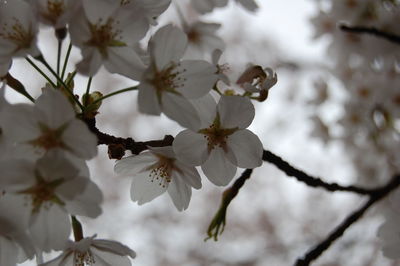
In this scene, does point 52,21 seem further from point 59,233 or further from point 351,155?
point 351,155

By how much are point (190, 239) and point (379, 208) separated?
3866 mm

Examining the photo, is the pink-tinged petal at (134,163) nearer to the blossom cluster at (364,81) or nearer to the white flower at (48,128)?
the white flower at (48,128)

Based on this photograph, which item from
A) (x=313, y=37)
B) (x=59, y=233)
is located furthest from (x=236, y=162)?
(x=313, y=37)

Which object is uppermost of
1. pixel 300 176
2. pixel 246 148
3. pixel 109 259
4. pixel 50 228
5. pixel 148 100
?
pixel 148 100

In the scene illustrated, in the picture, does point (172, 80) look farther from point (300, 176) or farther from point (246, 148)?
point (300, 176)

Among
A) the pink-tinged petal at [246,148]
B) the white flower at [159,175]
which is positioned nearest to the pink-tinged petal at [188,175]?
the white flower at [159,175]

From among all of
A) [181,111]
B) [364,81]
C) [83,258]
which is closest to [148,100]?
[181,111]

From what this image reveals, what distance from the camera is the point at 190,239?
6.33 m

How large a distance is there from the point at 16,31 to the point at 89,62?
23 centimetres

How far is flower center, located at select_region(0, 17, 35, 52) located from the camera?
1038 mm

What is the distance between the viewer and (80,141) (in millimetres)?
918

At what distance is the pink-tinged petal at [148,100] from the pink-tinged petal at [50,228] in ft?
0.92

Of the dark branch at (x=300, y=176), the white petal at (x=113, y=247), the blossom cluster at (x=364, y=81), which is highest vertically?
the white petal at (x=113, y=247)

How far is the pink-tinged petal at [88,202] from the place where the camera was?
3.00 ft
